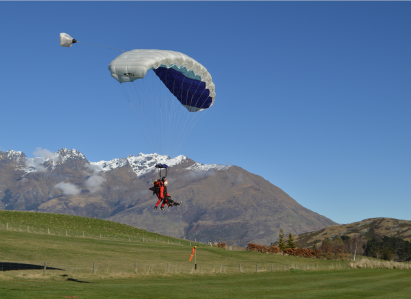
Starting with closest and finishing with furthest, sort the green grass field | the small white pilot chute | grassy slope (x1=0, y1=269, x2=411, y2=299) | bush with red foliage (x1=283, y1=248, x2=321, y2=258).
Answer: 1. grassy slope (x1=0, y1=269, x2=411, y2=299)
2. the small white pilot chute
3. the green grass field
4. bush with red foliage (x1=283, y1=248, x2=321, y2=258)

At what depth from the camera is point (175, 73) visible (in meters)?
38.8

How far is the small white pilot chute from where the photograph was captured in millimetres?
28489

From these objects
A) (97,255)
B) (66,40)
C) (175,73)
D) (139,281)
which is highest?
(175,73)

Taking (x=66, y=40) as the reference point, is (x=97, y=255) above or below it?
below

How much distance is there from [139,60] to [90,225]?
101 m

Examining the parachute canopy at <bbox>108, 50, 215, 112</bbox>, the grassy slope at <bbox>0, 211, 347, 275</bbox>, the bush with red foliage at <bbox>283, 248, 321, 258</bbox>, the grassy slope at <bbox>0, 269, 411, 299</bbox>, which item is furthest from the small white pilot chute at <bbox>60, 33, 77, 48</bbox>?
the bush with red foliage at <bbox>283, 248, 321, 258</bbox>

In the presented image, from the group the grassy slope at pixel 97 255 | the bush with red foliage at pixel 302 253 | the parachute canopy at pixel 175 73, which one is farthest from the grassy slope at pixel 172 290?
the bush with red foliage at pixel 302 253

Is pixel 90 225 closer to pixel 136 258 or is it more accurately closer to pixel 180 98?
pixel 136 258

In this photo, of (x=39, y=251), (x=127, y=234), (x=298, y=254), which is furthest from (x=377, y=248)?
(x=39, y=251)

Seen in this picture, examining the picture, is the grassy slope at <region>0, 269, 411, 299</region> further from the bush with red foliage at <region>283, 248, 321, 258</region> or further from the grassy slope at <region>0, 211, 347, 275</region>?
the bush with red foliage at <region>283, 248, 321, 258</region>

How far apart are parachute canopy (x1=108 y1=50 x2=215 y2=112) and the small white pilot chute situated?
455 cm

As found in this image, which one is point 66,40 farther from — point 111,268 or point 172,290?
point 111,268

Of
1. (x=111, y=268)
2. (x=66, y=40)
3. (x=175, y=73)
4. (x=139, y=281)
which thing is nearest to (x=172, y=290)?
(x=139, y=281)

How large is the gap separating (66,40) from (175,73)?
12.1m
